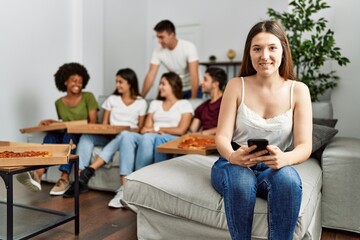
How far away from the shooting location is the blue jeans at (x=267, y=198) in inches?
55.7

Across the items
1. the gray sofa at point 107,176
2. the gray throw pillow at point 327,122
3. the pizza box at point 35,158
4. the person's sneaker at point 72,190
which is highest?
the gray throw pillow at point 327,122

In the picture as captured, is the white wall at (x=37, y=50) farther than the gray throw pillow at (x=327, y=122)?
Yes

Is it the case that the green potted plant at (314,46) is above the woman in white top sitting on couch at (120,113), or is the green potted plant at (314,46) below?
above

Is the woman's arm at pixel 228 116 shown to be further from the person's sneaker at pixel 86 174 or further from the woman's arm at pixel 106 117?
the woman's arm at pixel 106 117

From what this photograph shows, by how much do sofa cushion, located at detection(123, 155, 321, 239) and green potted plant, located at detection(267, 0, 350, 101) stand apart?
116cm

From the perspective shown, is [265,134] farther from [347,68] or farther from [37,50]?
[37,50]

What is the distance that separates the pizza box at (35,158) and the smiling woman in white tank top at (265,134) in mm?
767

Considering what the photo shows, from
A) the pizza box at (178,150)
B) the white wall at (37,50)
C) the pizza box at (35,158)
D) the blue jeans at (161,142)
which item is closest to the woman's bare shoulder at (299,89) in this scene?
the pizza box at (178,150)

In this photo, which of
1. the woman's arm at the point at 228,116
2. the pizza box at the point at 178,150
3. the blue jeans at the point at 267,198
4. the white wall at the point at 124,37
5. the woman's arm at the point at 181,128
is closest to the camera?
the blue jeans at the point at 267,198

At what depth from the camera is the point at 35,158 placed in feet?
5.84

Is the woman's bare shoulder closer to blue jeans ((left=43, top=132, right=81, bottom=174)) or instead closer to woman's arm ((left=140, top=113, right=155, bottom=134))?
woman's arm ((left=140, top=113, right=155, bottom=134))

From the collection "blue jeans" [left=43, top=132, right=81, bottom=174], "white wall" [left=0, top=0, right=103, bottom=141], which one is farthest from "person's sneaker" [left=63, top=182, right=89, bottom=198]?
"white wall" [left=0, top=0, right=103, bottom=141]

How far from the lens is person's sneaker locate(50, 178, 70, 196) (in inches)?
110

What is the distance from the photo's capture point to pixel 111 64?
5.18 m
